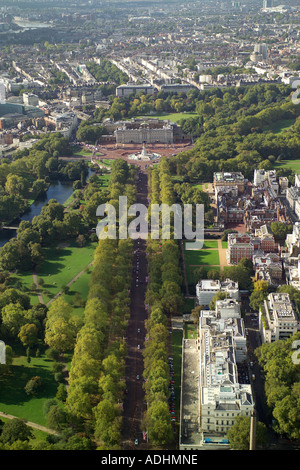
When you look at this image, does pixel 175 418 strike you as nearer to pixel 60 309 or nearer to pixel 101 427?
pixel 101 427

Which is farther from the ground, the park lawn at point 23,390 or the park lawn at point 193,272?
the park lawn at point 193,272

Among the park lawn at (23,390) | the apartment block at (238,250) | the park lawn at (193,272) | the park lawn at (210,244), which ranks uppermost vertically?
the park lawn at (210,244)

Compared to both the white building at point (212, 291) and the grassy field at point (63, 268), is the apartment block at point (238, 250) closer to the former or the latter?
the white building at point (212, 291)

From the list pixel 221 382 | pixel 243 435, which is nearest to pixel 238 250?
A: pixel 221 382

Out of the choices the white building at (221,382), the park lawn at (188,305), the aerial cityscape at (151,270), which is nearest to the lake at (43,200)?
the aerial cityscape at (151,270)

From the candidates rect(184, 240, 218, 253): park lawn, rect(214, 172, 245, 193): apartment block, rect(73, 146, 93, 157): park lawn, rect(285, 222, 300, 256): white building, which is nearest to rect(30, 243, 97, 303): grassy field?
rect(184, 240, 218, 253): park lawn

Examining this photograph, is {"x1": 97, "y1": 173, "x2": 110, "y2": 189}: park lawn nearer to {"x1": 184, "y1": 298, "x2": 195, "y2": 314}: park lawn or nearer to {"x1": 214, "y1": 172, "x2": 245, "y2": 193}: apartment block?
{"x1": 214, "y1": 172, "x2": 245, "y2": 193}: apartment block
